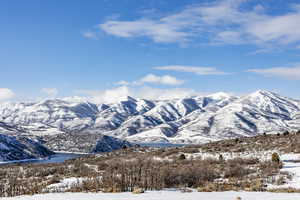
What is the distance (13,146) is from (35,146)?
20.0 meters

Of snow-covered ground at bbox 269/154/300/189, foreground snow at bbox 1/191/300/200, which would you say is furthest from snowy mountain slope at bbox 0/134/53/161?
foreground snow at bbox 1/191/300/200

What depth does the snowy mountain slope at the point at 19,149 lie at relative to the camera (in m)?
149

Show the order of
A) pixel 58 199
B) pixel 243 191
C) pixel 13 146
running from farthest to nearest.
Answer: pixel 13 146, pixel 243 191, pixel 58 199

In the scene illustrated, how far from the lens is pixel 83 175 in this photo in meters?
37.2

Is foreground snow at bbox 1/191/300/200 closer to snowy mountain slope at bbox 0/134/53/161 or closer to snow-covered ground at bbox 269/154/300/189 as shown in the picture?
snow-covered ground at bbox 269/154/300/189

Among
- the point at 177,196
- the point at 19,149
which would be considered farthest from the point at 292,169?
the point at 19,149

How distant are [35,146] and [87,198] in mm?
172258

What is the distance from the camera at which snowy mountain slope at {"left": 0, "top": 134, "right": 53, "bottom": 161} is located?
14938 centimetres

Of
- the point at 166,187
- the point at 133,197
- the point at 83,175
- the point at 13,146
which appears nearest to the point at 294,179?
the point at 166,187

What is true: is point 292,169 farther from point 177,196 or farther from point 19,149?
point 19,149

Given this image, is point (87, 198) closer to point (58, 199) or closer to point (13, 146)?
point (58, 199)

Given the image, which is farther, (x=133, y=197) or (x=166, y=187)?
(x=166, y=187)

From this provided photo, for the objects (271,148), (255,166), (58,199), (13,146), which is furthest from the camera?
(13,146)

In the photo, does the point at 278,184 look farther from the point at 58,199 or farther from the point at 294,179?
the point at 58,199
